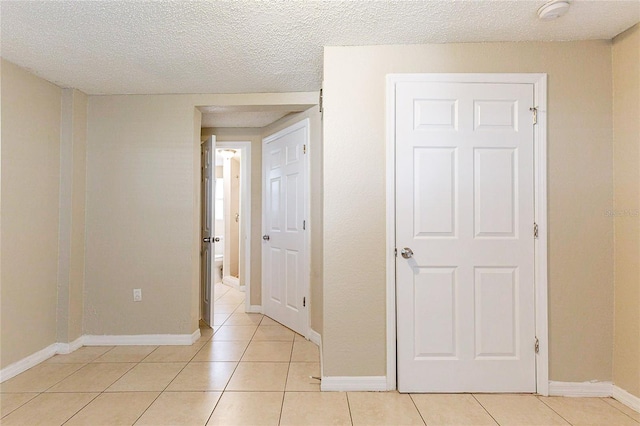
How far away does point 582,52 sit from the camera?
87.7 inches

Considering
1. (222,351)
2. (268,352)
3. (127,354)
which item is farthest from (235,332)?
(127,354)

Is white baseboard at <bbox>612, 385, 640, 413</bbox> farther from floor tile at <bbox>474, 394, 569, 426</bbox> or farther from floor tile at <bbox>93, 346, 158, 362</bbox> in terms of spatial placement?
floor tile at <bbox>93, 346, 158, 362</bbox>

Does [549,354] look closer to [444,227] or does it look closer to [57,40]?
[444,227]

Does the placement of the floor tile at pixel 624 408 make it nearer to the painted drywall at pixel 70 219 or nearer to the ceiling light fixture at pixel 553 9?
the ceiling light fixture at pixel 553 9

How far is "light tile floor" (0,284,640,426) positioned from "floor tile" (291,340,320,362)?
0.07ft

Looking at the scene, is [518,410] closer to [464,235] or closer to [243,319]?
[464,235]

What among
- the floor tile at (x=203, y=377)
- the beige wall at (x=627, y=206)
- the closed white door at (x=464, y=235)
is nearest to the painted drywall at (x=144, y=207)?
the floor tile at (x=203, y=377)

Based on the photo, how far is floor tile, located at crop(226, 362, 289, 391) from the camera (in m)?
2.30

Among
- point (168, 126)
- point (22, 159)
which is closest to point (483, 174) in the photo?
point (168, 126)

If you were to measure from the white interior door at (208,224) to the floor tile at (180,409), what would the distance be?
1466mm

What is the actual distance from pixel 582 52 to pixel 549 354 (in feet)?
6.41

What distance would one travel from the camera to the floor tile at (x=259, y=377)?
2.30 metres

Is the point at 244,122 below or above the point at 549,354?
above

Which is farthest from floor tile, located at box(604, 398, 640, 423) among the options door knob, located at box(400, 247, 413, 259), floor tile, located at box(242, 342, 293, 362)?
floor tile, located at box(242, 342, 293, 362)
